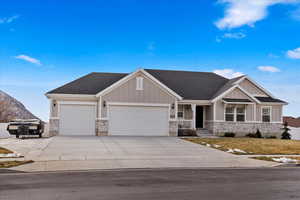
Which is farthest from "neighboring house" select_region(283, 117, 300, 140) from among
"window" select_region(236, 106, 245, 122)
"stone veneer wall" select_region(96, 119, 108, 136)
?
"stone veneer wall" select_region(96, 119, 108, 136)

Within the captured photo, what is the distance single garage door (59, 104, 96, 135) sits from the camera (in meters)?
24.0

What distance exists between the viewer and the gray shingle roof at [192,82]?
28.2 m

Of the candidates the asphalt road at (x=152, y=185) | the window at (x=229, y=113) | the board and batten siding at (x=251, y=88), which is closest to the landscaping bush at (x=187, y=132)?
the window at (x=229, y=113)

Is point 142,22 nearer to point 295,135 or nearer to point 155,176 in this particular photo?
point 155,176

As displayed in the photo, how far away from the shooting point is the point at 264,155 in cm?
1614

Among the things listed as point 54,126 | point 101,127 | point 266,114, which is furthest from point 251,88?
point 54,126

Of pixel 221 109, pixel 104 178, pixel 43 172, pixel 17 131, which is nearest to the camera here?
pixel 104 178

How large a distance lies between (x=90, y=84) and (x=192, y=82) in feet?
31.8

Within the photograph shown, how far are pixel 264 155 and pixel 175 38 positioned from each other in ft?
41.9

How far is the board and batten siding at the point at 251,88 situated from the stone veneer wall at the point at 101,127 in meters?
12.7

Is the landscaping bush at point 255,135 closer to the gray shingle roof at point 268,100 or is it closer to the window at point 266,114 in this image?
the window at point 266,114

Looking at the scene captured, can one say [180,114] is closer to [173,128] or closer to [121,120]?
[173,128]

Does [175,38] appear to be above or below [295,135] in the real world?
above

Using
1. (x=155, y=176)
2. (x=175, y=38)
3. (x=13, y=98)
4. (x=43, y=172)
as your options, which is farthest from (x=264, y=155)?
(x=13, y=98)
